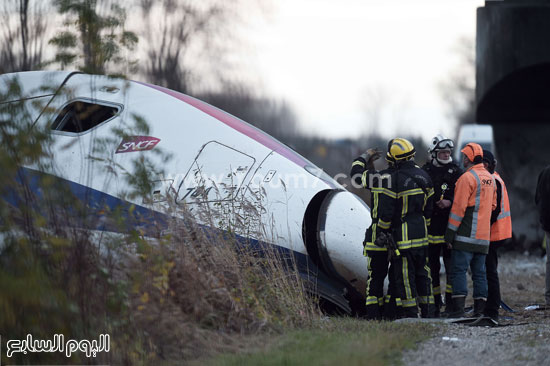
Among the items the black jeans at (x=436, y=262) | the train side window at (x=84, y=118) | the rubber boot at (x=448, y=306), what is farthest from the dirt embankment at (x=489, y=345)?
the train side window at (x=84, y=118)

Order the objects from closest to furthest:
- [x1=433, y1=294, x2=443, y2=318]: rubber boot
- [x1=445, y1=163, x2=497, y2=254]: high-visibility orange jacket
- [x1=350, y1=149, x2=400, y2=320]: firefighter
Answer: [x1=350, y1=149, x2=400, y2=320]: firefighter, [x1=445, y1=163, x2=497, y2=254]: high-visibility orange jacket, [x1=433, y1=294, x2=443, y2=318]: rubber boot

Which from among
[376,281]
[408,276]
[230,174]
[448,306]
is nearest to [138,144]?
[230,174]

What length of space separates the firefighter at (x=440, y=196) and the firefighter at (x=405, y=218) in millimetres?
809

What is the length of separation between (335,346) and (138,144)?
317 centimetres

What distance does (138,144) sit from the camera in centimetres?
783

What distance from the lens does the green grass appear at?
552 cm

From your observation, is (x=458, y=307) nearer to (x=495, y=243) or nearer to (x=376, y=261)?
(x=495, y=243)

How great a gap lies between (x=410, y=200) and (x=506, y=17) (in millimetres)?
9040

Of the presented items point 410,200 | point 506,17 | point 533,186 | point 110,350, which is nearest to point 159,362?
point 110,350

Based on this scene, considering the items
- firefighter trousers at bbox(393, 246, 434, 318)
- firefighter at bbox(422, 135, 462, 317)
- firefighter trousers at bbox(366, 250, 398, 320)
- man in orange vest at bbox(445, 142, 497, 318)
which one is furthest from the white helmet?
firefighter trousers at bbox(366, 250, 398, 320)

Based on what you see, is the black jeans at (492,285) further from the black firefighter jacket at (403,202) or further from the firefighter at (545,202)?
the firefighter at (545,202)

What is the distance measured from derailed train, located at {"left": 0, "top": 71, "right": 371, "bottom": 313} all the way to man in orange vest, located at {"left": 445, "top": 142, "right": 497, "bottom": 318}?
1.14 meters

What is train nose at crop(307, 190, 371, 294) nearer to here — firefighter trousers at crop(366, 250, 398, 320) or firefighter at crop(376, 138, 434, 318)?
firefighter trousers at crop(366, 250, 398, 320)

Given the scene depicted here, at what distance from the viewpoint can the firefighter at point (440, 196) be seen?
8.98 meters
